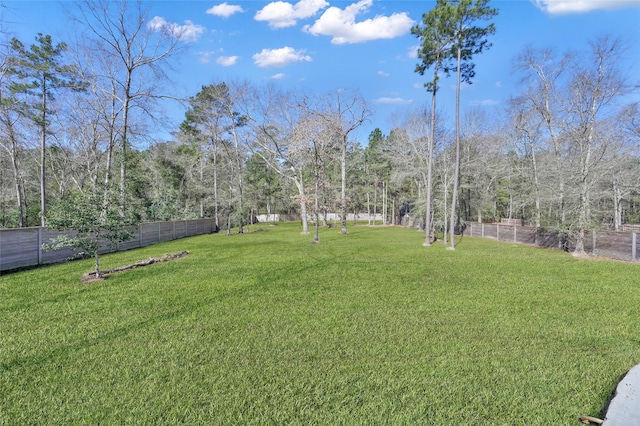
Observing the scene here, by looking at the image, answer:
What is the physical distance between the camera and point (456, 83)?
14117 millimetres

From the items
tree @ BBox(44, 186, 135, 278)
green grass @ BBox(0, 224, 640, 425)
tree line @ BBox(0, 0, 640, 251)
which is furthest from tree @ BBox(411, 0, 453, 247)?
tree @ BBox(44, 186, 135, 278)

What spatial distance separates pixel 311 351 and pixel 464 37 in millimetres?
15241

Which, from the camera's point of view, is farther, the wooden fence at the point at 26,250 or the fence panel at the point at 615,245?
the fence panel at the point at 615,245

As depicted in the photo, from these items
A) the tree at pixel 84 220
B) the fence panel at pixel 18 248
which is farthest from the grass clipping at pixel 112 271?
the fence panel at pixel 18 248

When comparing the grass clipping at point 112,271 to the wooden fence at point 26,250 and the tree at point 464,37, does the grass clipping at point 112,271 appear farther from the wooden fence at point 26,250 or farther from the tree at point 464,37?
the tree at point 464,37

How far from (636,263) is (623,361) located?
9.66 metres

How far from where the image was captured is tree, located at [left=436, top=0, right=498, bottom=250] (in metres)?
13.1

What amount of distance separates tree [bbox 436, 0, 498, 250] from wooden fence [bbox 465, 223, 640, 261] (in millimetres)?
4710

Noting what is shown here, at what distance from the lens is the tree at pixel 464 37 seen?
42.9 feet

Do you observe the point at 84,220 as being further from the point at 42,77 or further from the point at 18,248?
the point at 42,77

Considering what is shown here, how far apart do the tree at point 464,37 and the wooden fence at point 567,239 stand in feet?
15.5

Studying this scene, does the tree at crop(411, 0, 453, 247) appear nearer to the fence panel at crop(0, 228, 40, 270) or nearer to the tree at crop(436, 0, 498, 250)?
the tree at crop(436, 0, 498, 250)

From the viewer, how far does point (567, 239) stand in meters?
13.4

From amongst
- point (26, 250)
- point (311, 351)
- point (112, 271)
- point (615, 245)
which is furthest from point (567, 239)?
point (26, 250)
